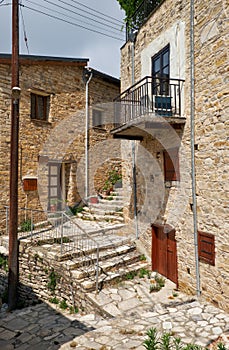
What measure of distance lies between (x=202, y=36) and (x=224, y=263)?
463 centimetres

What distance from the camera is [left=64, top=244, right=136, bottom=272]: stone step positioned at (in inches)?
292

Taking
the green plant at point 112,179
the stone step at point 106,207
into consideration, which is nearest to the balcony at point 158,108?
the stone step at point 106,207

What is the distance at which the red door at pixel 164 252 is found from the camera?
24.5 feet

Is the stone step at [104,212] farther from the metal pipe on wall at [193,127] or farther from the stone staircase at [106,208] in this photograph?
the metal pipe on wall at [193,127]

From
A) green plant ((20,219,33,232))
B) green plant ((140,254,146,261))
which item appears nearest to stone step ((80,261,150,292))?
green plant ((140,254,146,261))

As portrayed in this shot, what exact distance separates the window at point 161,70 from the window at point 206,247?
3494 millimetres

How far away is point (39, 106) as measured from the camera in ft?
37.8

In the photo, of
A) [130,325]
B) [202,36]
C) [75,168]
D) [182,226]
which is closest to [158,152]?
[182,226]

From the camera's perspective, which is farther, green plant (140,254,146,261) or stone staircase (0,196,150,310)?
green plant (140,254,146,261)

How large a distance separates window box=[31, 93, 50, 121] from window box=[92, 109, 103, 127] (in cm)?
223

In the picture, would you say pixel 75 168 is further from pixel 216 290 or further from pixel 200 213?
pixel 216 290

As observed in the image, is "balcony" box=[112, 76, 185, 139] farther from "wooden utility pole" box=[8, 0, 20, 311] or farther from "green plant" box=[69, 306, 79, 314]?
"green plant" box=[69, 306, 79, 314]

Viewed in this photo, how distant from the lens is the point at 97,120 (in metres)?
13.4

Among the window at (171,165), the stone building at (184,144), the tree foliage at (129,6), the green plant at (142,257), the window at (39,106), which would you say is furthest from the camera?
the window at (39,106)
